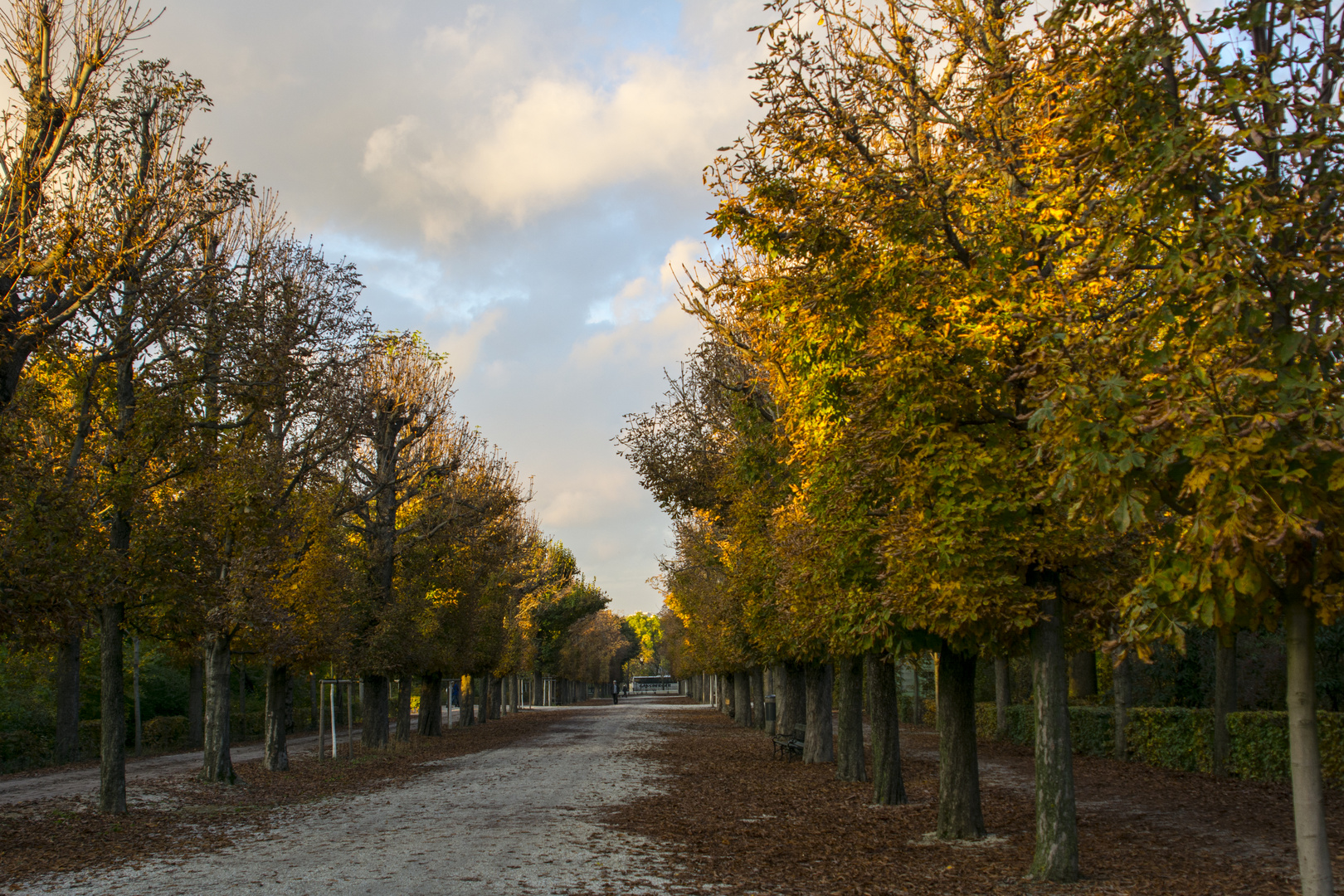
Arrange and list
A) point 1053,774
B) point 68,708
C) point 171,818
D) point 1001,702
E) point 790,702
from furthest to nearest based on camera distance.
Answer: point 1001,702, point 68,708, point 790,702, point 171,818, point 1053,774

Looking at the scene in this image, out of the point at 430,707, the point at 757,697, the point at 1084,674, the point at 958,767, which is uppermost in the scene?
the point at 958,767

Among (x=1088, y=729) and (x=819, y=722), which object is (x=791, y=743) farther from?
(x=1088, y=729)

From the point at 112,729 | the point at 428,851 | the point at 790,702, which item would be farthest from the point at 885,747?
the point at 112,729

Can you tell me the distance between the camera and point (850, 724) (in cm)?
1858

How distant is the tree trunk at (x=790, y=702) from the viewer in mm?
25016

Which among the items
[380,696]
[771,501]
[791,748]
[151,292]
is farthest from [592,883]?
[380,696]

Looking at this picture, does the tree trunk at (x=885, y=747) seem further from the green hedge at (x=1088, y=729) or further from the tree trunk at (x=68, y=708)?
the tree trunk at (x=68, y=708)

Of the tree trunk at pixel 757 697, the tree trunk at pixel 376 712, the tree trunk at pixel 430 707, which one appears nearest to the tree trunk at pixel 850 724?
the tree trunk at pixel 376 712

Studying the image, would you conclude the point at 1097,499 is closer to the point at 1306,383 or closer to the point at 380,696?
the point at 1306,383

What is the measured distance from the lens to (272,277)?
18.3 m

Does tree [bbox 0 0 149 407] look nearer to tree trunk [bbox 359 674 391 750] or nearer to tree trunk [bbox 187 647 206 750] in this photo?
tree trunk [bbox 359 674 391 750]

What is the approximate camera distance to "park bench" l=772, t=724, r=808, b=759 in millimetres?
23391

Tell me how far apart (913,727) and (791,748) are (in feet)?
53.5

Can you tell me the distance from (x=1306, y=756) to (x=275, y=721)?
22063mm
